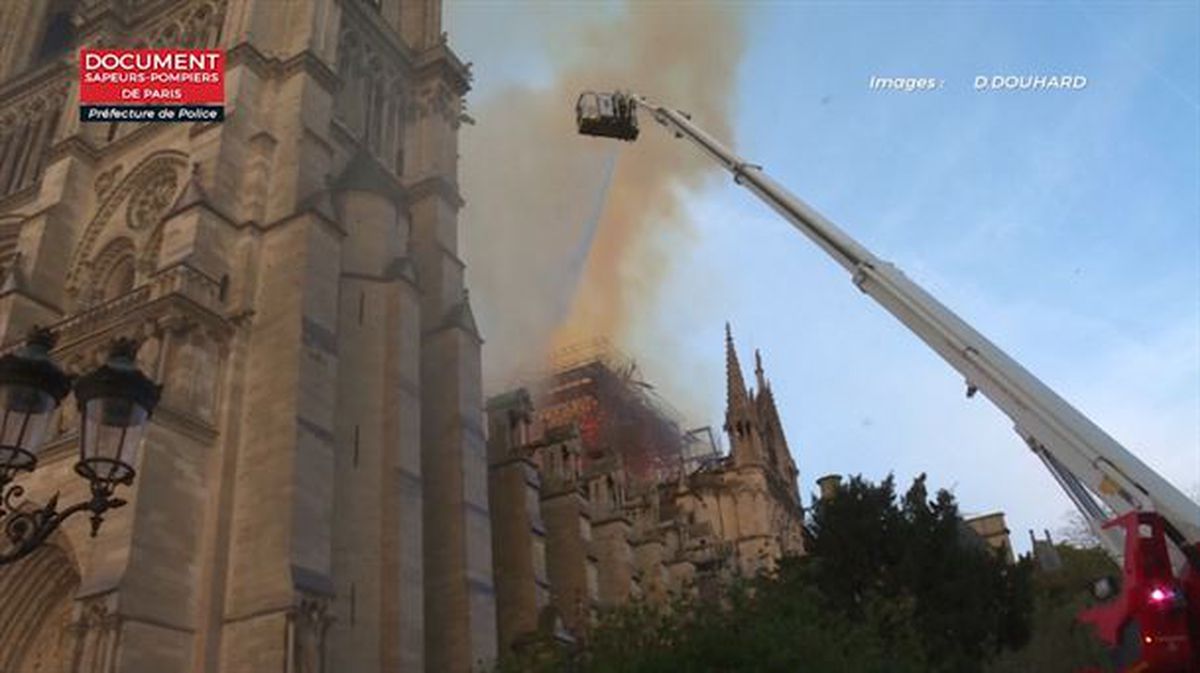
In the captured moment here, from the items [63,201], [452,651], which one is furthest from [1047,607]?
[63,201]

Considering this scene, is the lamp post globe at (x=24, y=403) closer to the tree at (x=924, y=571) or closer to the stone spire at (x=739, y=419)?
the tree at (x=924, y=571)

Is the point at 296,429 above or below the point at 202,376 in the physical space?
below

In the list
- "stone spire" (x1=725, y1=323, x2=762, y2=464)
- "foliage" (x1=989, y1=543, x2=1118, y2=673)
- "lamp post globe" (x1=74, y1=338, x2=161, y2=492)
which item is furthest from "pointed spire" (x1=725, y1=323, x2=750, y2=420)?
"lamp post globe" (x1=74, y1=338, x2=161, y2=492)

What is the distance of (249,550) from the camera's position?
17.9 meters

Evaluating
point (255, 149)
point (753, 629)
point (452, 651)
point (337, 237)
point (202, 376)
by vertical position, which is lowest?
point (753, 629)

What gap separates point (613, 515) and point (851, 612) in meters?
17.0

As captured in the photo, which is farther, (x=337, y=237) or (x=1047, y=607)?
(x=1047, y=607)

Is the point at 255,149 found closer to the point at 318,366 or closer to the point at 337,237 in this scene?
the point at 337,237

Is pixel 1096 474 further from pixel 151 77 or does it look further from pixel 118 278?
pixel 151 77

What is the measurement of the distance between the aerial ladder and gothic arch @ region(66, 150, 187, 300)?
604 inches

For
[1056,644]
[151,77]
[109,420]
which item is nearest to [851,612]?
[1056,644]

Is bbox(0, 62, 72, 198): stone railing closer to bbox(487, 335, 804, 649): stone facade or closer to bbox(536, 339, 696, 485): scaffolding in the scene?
bbox(487, 335, 804, 649): stone facade

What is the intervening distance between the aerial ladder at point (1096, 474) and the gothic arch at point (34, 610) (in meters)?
14.5

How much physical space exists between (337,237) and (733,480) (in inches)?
1171
